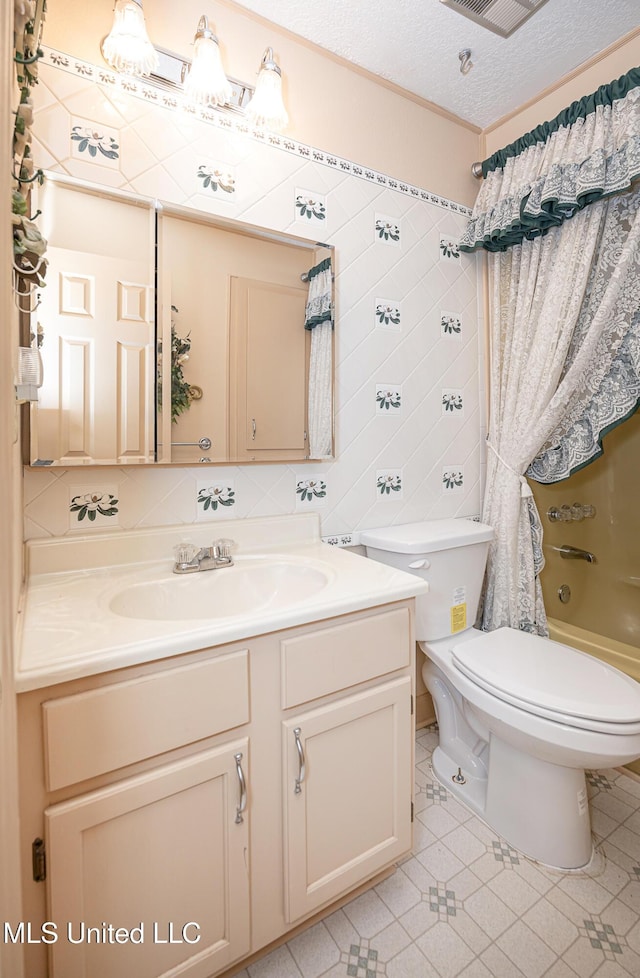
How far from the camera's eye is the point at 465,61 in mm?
1562

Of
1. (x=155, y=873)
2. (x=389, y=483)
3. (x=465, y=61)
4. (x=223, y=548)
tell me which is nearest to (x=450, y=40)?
(x=465, y=61)

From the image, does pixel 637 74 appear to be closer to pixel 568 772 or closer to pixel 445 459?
pixel 445 459

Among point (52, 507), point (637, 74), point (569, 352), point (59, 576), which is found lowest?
point (59, 576)

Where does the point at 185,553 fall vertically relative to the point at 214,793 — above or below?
above

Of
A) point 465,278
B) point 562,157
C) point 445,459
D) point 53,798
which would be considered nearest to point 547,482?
point 445,459

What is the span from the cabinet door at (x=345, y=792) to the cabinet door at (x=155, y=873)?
12cm

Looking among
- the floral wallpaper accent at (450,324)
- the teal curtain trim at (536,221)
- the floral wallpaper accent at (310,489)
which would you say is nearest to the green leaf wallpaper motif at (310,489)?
the floral wallpaper accent at (310,489)

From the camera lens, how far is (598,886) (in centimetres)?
121

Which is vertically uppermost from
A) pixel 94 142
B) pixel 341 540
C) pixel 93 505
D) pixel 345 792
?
pixel 94 142

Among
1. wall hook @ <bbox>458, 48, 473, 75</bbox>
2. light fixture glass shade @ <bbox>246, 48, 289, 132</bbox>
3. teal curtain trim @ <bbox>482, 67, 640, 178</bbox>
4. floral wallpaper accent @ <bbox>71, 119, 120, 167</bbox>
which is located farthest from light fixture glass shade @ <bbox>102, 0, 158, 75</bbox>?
teal curtain trim @ <bbox>482, 67, 640, 178</bbox>

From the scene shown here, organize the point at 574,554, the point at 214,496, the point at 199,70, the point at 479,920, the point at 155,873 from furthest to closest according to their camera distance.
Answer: the point at 574,554 < the point at 214,496 < the point at 199,70 < the point at 479,920 < the point at 155,873

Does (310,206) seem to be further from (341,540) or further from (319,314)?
(341,540)

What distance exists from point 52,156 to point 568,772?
6.74 ft

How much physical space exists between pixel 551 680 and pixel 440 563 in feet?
1.48
